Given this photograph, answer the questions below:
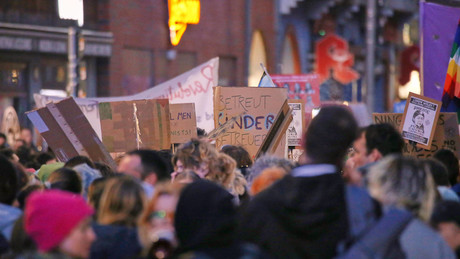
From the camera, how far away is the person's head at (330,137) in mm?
4188

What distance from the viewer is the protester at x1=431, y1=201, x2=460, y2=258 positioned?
4.57m

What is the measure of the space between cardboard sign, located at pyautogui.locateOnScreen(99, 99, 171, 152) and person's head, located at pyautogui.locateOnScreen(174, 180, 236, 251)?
481cm

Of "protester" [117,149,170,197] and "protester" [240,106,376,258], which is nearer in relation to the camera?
"protester" [240,106,376,258]

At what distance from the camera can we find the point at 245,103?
9.31 meters

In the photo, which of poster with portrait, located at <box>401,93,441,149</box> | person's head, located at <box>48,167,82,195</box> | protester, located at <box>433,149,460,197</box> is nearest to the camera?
person's head, located at <box>48,167,82,195</box>

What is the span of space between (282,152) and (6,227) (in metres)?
4.49

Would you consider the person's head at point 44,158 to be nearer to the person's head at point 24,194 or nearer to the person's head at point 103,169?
the person's head at point 103,169

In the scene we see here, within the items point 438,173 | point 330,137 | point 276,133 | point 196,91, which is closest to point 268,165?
point 438,173

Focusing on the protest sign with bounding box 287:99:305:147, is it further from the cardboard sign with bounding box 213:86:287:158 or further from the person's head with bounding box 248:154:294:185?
the person's head with bounding box 248:154:294:185

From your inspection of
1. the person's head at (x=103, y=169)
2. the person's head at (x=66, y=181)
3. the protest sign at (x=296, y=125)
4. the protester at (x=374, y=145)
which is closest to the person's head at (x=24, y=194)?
the person's head at (x=66, y=181)

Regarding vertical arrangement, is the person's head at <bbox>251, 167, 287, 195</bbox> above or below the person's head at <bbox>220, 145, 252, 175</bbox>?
above

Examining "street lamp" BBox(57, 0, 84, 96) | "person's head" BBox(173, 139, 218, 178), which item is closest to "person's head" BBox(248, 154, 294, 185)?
"person's head" BBox(173, 139, 218, 178)

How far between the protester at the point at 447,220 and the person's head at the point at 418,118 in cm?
414

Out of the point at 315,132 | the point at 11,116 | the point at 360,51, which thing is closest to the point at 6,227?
the point at 315,132
